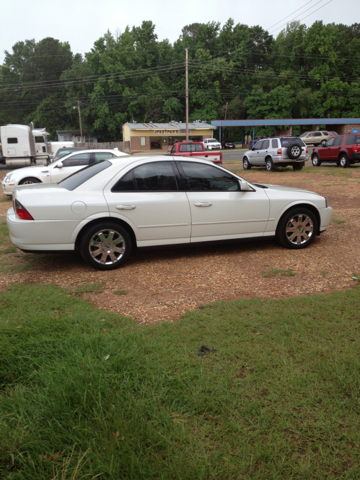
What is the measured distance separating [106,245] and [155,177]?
121 centimetres

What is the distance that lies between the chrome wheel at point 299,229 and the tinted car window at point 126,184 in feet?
8.35

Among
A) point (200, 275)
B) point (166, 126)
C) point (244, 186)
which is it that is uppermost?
point (166, 126)

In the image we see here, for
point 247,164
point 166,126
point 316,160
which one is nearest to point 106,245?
point 247,164

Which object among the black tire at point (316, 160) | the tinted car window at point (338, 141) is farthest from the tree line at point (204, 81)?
the tinted car window at point (338, 141)

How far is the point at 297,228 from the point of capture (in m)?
6.35

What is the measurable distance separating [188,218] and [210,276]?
3.23 feet

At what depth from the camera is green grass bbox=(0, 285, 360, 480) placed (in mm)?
2141

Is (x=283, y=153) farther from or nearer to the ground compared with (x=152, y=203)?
farther from the ground

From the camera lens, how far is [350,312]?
389 centimetres

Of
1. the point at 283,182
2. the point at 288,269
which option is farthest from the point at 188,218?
the point at 283,182

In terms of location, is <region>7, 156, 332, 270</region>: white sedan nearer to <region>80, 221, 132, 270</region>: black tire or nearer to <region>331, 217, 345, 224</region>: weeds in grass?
<region>80, 221, 132, 270</region>: black tire

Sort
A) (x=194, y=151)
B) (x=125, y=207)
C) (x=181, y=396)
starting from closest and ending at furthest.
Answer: (x=181, y=396) → (x=125, y=207) → (x=194, y=151)

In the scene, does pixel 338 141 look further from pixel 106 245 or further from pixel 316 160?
pixel 106 245

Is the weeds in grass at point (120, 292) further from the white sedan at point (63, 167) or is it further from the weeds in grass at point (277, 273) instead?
the white sedan at point (63, 167)
